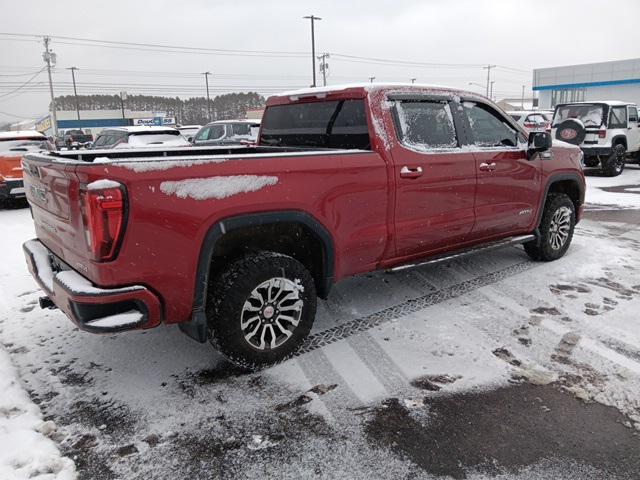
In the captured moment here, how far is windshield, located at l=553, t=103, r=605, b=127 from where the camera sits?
507 inches

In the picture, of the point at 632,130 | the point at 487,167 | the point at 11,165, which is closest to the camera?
the point at 487,167

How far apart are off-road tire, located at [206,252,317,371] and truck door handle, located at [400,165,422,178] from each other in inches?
41.6

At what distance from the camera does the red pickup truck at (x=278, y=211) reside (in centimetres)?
266

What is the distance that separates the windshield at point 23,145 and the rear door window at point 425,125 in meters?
8.86

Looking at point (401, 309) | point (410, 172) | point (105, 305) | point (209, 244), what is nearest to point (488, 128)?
point (410, 172)

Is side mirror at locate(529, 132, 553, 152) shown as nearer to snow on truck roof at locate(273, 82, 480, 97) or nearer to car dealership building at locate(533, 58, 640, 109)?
snow on truck roof at locate(273, 82, 480, 97)

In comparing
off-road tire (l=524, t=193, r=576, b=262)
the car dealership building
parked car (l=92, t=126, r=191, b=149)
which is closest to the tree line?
the car dealership building

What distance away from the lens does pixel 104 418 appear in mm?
2861

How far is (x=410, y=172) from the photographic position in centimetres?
378

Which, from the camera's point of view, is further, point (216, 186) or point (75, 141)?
point (75, 141)

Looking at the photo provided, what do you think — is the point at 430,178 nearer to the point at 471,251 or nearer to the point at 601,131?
the point at 471,251

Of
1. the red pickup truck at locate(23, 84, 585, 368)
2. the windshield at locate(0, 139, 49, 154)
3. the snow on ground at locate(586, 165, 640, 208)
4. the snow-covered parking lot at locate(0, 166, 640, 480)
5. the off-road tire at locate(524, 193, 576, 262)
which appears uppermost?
the windshield at locate(0, 139, 49, 154)

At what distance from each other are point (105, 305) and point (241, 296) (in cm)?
77

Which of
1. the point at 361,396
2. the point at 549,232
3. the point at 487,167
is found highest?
the point at 487,167
